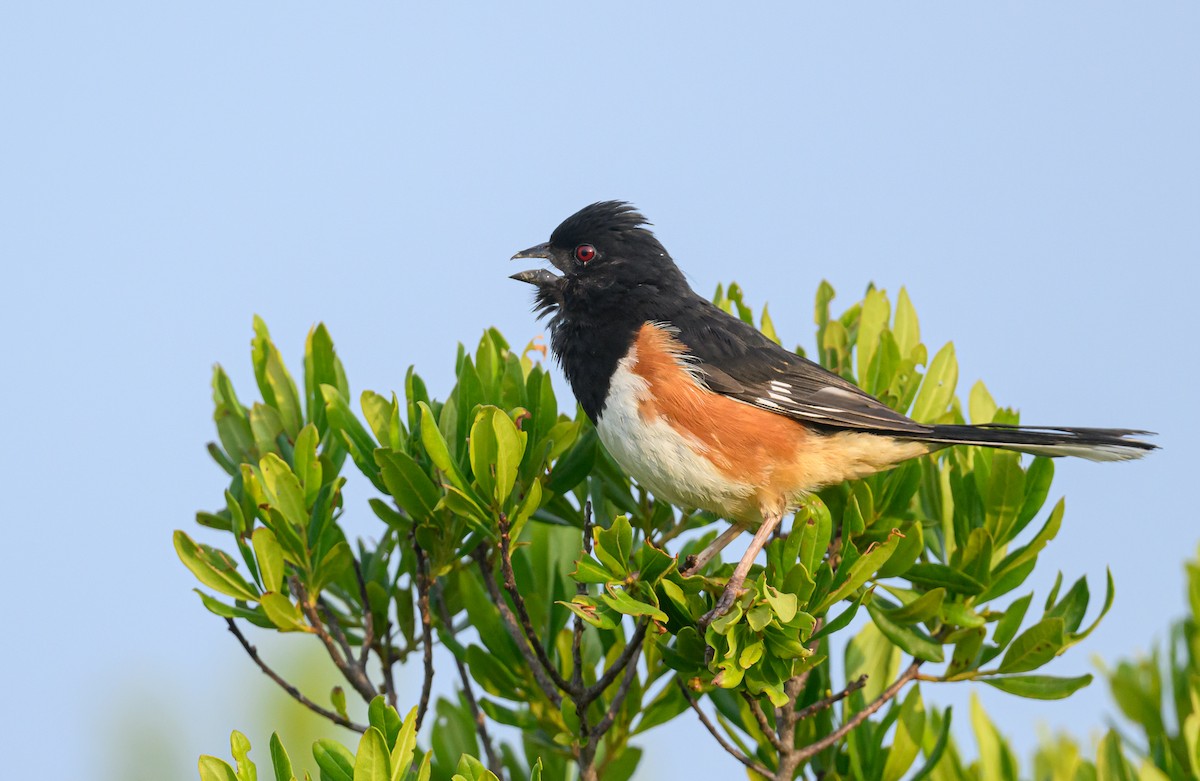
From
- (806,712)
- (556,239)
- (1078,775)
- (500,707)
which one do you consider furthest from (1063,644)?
(556,239)

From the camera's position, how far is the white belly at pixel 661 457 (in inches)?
133

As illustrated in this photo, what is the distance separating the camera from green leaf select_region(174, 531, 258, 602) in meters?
2.86

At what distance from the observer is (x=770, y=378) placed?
3686 millimetres

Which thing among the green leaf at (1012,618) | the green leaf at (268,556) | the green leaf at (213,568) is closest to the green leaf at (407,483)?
the green leaf at (268,556)

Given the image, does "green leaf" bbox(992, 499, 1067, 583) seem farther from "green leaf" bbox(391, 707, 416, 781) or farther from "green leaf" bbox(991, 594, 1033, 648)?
"green leaf" bbox(391, 707, 416, 781)

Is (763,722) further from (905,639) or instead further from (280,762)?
(280,762)

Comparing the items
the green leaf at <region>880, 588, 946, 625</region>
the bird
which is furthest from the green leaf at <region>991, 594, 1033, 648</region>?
the bird

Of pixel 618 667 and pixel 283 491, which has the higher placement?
pixel 283 491

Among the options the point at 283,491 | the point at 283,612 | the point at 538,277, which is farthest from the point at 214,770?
the point at 538,277

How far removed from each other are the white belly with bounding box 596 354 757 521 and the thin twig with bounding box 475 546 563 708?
51 cm

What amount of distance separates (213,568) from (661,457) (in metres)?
1.25

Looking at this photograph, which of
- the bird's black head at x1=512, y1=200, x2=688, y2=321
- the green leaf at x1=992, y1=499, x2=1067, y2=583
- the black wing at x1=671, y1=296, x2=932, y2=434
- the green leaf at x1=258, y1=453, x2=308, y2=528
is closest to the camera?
the green leaf at x1=258, y1=453, x2=308, y2=528

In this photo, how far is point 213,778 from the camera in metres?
2.25

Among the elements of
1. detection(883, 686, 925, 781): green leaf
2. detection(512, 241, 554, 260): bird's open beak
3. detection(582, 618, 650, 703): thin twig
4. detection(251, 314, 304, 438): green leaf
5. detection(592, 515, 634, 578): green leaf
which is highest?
detection(512, 241, 554, 260): bird's open beak
